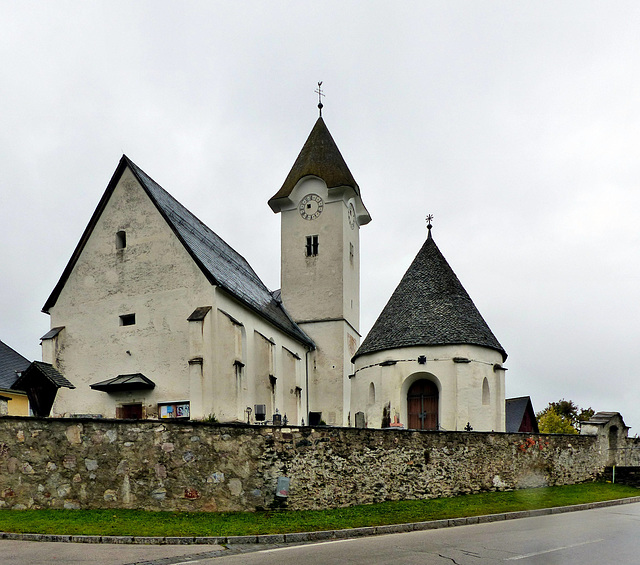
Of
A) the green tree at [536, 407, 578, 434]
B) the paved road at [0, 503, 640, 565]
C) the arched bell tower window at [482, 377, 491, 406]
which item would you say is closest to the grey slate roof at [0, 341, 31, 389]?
the arched bell tower window at [482, 377, 491, 406]

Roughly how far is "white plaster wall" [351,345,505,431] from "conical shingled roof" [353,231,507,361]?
42cm

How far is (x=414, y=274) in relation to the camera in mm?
33125

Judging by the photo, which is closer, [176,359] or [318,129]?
[176,359]

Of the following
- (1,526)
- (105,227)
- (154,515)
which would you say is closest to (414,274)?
(105,227)

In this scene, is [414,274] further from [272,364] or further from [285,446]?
[285,446]

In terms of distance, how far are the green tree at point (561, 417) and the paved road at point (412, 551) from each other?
49.8 meters

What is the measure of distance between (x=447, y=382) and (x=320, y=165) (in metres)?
18.6

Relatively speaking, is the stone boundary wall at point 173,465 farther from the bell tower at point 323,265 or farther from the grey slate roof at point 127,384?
the bell tower at point 323,265

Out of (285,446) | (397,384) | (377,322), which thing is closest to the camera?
(285,446)

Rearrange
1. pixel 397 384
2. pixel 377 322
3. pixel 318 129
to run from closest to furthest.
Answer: pixel 397 384
pixel 377 322
pixel 318 129

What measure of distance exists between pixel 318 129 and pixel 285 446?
32.1 meters

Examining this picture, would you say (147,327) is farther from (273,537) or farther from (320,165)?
(320,165)

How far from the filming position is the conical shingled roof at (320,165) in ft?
136

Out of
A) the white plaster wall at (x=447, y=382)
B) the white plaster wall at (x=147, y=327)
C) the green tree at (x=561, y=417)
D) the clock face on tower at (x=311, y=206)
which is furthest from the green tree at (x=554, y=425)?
the white plaster wall at (x=147, y=327)
